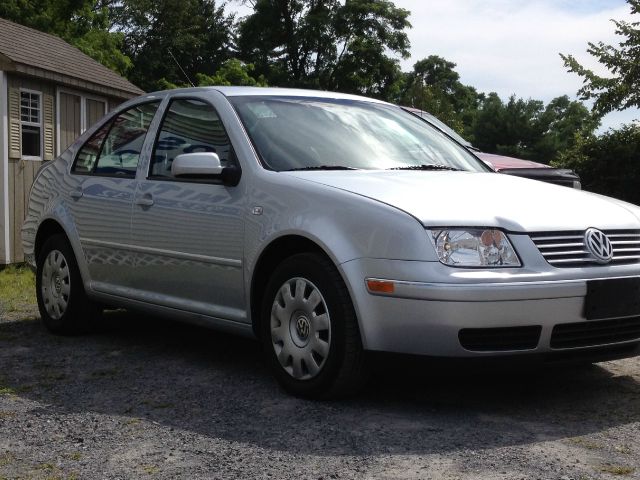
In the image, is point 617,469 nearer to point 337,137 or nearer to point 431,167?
point 431,167

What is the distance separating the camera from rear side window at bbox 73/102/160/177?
6312 millimetres

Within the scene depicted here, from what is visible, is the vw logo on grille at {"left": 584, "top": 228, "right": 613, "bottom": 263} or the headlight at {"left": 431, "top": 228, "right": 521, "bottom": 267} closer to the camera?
the headlight at {"left": 431, "top": 228, "right": 521, "bottom": 267}

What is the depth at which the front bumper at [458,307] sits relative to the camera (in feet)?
14.0

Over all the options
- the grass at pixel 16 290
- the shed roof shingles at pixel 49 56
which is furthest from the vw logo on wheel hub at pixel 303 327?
the shed roof shingles at pixel 49 56

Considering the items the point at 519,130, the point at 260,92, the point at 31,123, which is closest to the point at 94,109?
the point at 31,123

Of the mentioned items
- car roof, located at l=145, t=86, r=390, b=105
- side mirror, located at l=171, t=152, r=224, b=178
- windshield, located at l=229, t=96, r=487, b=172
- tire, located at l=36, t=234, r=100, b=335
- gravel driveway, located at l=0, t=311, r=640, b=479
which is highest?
car roof, located at l=145, t=86, r=390, b=105

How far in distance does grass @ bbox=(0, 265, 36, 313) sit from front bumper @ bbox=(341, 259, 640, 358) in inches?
188

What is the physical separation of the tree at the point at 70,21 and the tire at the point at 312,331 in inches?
1112

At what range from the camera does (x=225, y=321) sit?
17.7 ft

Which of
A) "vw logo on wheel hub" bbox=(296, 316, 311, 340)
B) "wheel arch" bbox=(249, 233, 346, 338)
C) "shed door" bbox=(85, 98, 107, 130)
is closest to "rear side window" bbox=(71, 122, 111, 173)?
"wheel arch" bbox=(249, 233, 346, 338)

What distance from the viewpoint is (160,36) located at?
175 ft

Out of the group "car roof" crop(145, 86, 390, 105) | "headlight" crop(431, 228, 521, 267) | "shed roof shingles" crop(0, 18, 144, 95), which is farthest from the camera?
"shed roof shingles" crop(0, 18, 144, 95)

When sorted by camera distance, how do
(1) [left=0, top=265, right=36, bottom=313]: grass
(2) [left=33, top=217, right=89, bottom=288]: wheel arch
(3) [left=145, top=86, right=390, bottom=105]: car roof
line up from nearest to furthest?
(3) [left=145, top=86, right=390, bottom=105]: car roof
(2) [left=33, top=217, right=89, bottom=288]: wheel arch
(1) [left=0, top=265, right=36, bottom=313]: grass

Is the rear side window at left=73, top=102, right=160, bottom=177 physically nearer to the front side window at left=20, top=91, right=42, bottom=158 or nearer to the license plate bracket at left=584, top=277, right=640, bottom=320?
the license plate bracket at left=584, top=277, right=640, bottom=320
